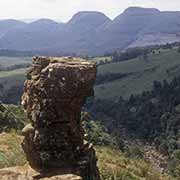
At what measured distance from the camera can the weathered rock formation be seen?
561 inches

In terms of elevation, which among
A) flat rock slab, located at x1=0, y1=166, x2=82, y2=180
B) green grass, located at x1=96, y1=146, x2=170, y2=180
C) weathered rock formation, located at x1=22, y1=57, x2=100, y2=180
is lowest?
green grass, located at x1=96, y1=146, x2=170, y2=180

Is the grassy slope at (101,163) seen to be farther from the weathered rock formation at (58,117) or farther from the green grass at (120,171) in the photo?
the weathered rock formation at (58,117)

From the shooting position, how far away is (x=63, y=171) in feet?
45.6

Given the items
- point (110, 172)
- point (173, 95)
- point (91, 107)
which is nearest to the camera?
point (110, 172)

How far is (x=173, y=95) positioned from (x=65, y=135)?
537 feet

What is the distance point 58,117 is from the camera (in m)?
14.5

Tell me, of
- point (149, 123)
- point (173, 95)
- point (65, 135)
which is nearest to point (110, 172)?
point (65, 135)

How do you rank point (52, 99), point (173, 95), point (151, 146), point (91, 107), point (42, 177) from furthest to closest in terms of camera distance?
1. point (91, 107)
2. point (173, 95)
3. point (151, 146)
4. point (52, 99)
5. point (42, 177)

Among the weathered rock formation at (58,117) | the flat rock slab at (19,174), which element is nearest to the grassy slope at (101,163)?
the weathered rock formation at (58,117)

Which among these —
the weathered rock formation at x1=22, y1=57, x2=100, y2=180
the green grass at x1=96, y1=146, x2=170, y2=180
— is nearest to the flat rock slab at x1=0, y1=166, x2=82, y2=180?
the weathered rock formation at x1=22, y1=57, x2=100, y2=180

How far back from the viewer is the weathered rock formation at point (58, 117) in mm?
14258

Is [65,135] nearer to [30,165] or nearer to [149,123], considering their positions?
[30,165]

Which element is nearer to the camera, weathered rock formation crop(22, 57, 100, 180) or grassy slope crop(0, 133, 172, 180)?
weathered rock formation crop(22, 57, 100, 180)

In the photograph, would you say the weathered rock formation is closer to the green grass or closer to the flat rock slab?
the flat rock slab
